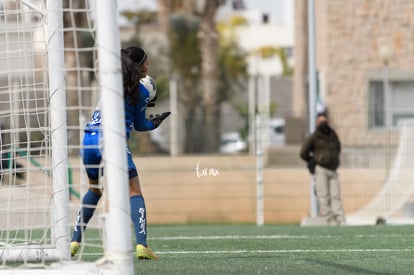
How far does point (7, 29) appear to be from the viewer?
10.3m

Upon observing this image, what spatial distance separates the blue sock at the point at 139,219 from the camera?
9295 mm

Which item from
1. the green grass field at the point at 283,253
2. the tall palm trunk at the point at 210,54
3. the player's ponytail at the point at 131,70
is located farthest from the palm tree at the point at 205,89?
the player's ponytail at the point at 131,70

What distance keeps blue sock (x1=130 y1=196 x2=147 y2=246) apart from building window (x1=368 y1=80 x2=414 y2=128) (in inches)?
721

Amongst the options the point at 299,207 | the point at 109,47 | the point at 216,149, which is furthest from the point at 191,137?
the point at 109,47

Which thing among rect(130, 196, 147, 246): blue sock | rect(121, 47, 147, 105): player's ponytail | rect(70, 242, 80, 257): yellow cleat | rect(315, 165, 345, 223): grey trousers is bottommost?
rect(315, 165, 345, 223): grey trousers

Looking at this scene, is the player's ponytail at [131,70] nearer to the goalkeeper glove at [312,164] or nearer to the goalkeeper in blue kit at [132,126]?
the goalkeeper in blue kit at [132,126]

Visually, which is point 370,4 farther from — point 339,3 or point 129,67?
point 129,67

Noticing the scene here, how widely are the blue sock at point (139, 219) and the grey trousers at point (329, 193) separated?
11.4 meters

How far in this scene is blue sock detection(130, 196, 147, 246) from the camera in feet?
30.5

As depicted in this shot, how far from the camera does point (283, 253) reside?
33.0 ft

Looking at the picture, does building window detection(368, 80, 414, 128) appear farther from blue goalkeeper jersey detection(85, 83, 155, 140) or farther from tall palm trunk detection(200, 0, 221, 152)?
blue goalkeeper jersey detection(85, 83, 155, 140)

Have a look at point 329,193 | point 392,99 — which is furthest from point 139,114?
point 392,99

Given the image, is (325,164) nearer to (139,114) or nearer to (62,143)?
(139,114)

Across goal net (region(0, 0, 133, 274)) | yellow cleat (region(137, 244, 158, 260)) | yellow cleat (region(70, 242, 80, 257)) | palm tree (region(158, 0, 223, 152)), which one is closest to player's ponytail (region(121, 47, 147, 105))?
goal net (region(0, 0, 133, 274))
